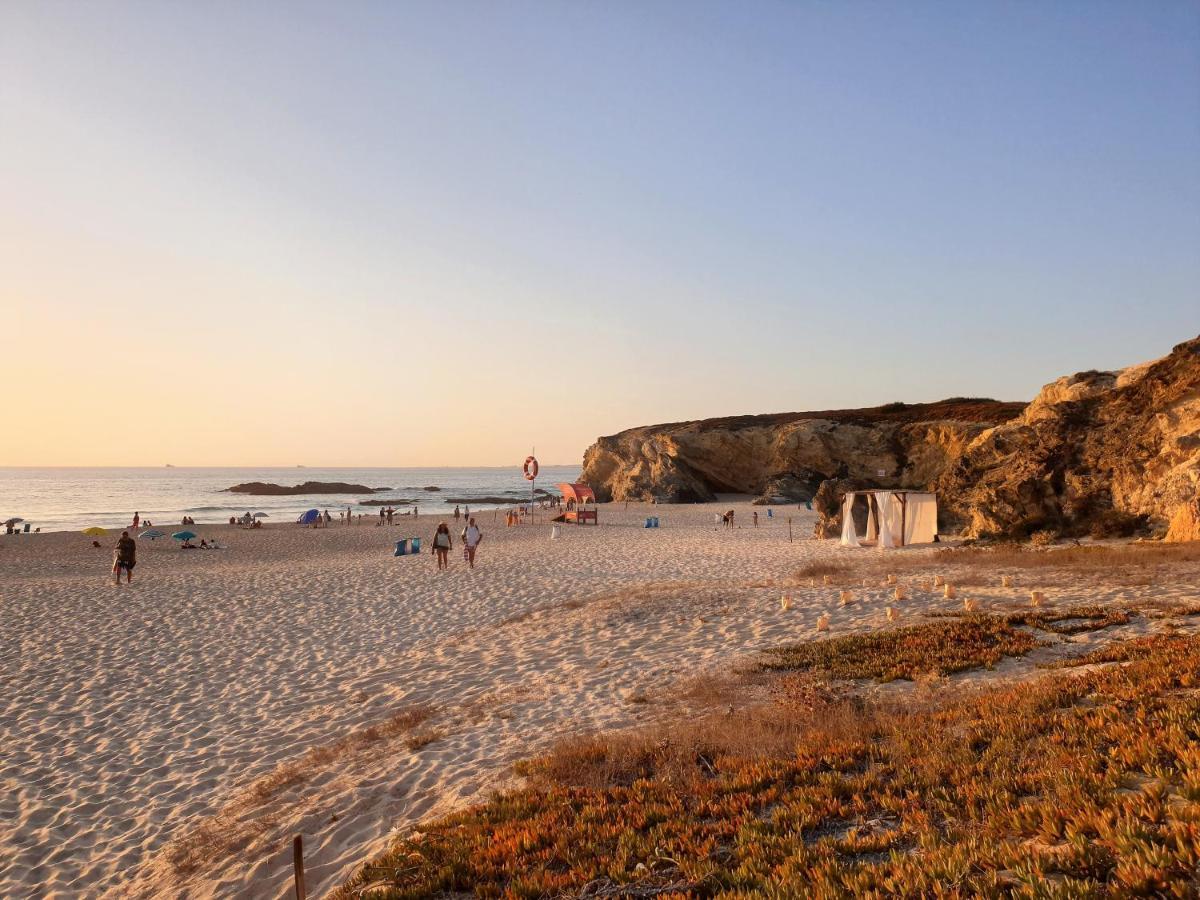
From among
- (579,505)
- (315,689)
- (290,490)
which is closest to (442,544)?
(315,689)

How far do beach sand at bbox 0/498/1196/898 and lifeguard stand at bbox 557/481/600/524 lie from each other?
18.6 m

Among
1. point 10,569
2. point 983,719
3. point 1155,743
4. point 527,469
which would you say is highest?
point 527,469

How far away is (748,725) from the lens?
6051mm

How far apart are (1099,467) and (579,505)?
115ft

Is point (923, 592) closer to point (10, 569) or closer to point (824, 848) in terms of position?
point (824, 848)

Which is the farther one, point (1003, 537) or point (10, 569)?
point (10, 569)

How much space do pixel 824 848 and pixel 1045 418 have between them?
23.4 meters

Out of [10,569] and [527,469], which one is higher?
[527,469]

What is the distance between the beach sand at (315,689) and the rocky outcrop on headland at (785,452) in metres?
34.3

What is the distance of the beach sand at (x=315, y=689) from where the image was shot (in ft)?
18.5

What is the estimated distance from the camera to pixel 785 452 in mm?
58844

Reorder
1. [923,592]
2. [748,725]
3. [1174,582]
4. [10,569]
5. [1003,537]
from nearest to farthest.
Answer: [748,725] < [1174,582] < [923,592] < [1003,537] < [10,569]

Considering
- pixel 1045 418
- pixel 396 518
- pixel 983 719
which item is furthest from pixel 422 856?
pixel 396 518

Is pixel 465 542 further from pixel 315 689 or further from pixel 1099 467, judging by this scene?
pixel 1099 467
